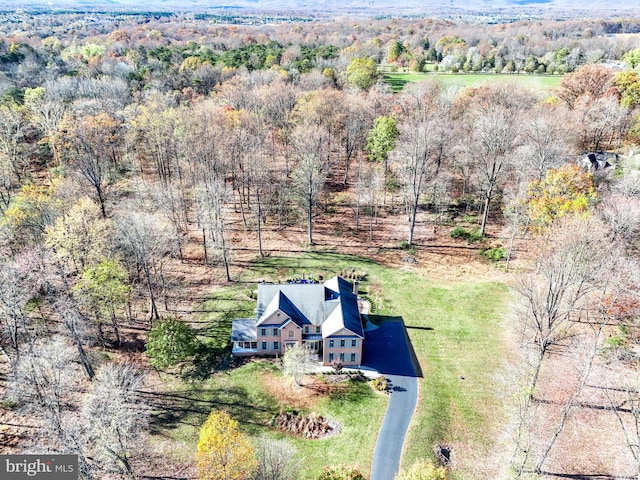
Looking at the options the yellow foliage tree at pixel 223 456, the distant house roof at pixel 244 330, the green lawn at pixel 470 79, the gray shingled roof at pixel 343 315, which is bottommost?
the distant house roof at pixel 244 330

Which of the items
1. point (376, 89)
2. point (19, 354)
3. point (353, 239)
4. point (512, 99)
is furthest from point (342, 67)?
point (19, 354)

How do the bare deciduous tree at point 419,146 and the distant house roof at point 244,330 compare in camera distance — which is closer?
the distant house roof at point 244,330

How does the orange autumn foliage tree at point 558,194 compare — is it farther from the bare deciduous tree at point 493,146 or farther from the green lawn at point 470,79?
the green lawn at point 470,79

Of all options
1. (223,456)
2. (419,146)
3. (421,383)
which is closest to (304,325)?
(421,383)

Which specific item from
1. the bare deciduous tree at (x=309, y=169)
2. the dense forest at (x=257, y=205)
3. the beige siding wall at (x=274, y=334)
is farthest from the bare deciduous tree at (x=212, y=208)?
the beige siding wall at (x=274, y=334)

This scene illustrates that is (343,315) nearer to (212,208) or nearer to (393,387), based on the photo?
(393,387)

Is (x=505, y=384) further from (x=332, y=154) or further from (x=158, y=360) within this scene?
(x=332, y=154)
